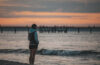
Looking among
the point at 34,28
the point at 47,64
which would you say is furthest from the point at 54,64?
the point at 34,28

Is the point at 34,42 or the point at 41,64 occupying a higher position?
the point at 34,42

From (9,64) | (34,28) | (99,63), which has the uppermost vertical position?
(34,28)

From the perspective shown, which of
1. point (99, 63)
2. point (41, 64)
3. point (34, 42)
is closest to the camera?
point (34, 42)

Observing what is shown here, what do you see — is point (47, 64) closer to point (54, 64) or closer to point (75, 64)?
point (54, 64)

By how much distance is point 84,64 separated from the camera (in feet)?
55.6

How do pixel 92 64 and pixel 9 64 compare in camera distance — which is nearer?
pixel 9 64

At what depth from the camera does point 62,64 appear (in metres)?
16.4

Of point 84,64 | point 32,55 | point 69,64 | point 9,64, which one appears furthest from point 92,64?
point 9,64

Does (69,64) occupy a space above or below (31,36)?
below

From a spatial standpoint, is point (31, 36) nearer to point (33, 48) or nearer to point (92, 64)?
point (33, 48)

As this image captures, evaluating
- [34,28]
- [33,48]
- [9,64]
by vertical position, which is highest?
[34,28]

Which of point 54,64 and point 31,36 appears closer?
point 31,36

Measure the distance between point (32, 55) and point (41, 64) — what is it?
259 centimetres

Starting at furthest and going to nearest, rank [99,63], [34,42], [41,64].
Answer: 1. [99,63]
2. [41,64]
3. [34,42]
